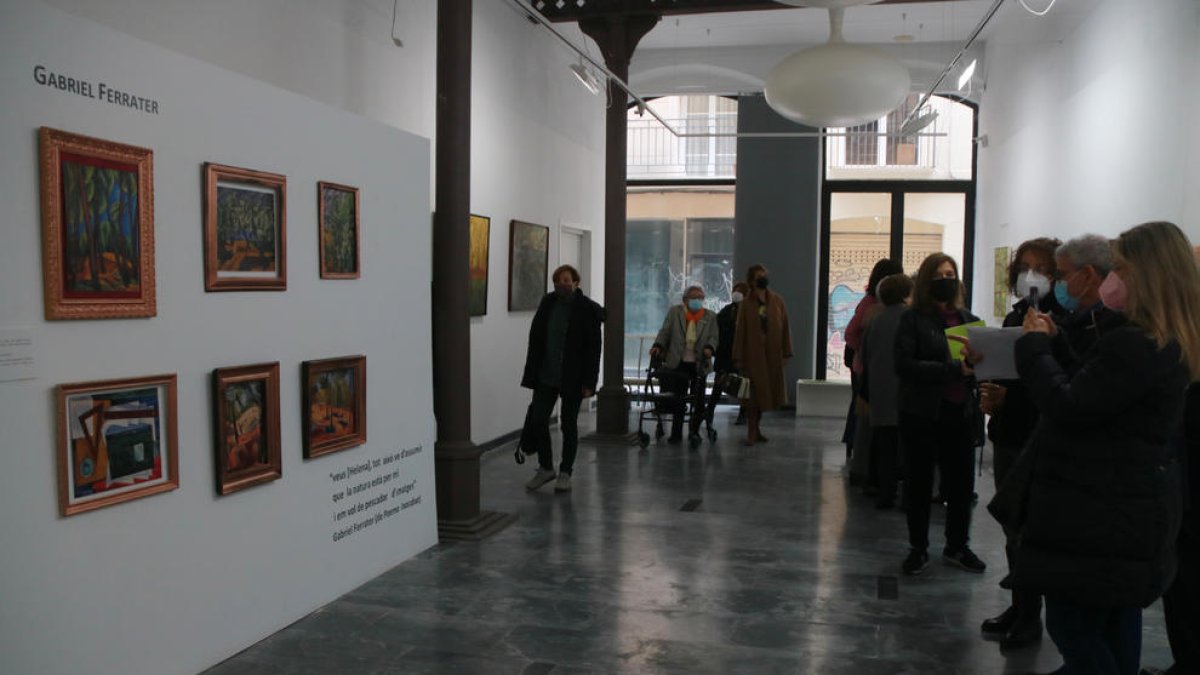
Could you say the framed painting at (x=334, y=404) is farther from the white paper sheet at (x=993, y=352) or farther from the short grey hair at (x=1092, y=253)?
the short grey hair at (x=1092, y=253)

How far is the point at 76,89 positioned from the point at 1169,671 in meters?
4.66

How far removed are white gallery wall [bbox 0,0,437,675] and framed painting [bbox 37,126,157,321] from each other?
45 mm

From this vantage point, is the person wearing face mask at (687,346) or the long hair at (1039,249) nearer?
the long hair at (1039,249)

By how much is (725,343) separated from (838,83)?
5.09 m

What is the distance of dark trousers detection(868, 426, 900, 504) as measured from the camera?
688 centimetres

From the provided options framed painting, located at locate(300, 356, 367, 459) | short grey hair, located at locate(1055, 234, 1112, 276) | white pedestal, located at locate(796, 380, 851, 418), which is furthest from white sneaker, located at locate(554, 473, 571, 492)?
white pedestal, located at locate(796, 380, 851, 418)

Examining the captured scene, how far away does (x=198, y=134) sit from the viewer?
12.8 feet

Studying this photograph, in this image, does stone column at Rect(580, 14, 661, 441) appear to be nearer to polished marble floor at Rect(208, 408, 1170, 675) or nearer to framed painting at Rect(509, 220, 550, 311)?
framed painting at Rect(509, 220, 550, 311)

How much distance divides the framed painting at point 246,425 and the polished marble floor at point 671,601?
766mm

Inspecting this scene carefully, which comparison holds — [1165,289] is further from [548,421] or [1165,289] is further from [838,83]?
[548,421]

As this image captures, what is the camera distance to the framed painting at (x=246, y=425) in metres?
4.06

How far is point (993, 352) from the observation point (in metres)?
3.93

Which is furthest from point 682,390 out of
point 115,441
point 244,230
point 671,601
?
point 115,441

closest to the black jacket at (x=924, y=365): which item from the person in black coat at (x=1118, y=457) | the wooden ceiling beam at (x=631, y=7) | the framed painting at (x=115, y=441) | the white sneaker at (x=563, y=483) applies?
the person in black coat at (x=1118, y=457)
